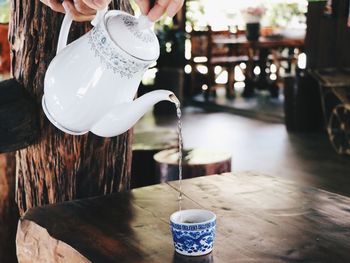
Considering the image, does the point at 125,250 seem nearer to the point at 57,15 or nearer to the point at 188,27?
the point at 57,15

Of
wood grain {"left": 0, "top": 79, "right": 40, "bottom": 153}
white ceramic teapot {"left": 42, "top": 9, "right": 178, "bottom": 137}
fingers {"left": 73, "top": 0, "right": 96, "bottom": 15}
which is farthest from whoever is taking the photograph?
wood grain {"left": 0, "top": 79, "right": 40, "bottom": 153}

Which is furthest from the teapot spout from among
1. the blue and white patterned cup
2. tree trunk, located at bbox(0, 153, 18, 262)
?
tree trunk, located at bbox(0, 153, 18, 262)

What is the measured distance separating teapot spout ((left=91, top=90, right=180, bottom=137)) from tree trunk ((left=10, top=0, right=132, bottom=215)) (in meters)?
0.50

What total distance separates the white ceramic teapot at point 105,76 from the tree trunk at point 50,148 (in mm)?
486

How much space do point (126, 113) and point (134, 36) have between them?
0.66 ft

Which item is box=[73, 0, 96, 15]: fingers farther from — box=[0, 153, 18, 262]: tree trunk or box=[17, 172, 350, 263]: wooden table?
box=[0, 153, 18, 262]: tree trunk

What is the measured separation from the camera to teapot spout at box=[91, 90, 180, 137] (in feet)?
4.59

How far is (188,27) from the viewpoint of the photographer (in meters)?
9.11

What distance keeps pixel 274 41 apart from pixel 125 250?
728cm

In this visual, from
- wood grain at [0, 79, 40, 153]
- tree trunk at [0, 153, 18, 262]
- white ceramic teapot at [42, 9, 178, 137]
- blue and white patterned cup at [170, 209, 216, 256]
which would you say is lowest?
tree trunk at [0, 153, 18, 262]

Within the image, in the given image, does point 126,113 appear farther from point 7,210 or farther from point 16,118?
point 7,210

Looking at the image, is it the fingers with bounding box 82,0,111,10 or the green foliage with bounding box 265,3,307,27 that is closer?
the fingers with bounding box 82,0,111,10

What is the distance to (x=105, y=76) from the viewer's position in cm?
140

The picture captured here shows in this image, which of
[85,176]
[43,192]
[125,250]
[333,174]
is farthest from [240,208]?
[333,174]
